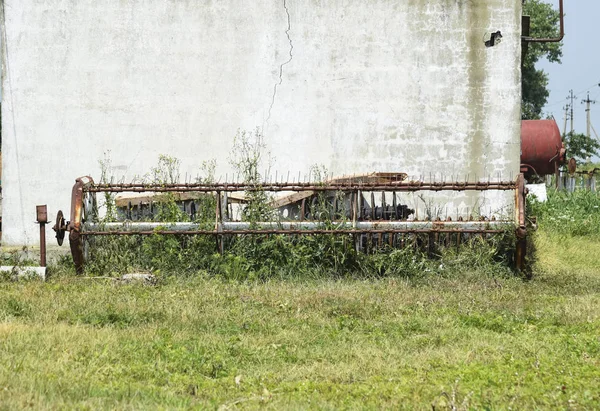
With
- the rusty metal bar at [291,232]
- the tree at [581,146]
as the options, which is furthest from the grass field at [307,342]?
the tree at [581,146]

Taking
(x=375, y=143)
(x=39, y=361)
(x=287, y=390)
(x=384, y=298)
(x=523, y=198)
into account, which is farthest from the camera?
(x=375, y=143)

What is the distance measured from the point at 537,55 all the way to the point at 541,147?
29372 mm

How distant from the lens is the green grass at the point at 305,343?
256 inches

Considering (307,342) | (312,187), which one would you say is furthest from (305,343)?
(312,187)

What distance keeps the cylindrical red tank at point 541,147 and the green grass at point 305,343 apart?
12129 mm

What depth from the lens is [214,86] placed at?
1527 centimetres

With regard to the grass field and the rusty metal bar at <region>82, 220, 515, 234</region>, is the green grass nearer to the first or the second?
the grass field

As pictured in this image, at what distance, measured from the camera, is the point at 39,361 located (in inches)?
290

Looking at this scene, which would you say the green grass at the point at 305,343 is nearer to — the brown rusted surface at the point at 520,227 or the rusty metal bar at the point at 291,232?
the brown rusted surface at the point at 520,227

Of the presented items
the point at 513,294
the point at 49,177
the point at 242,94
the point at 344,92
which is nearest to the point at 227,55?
the point at 242,94

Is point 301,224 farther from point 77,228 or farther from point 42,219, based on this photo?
point 42,219

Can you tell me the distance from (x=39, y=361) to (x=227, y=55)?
28.6ft

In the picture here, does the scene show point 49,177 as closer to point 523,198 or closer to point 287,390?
point 523,198

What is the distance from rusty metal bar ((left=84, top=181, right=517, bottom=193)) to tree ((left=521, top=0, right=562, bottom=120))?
37.6 m
